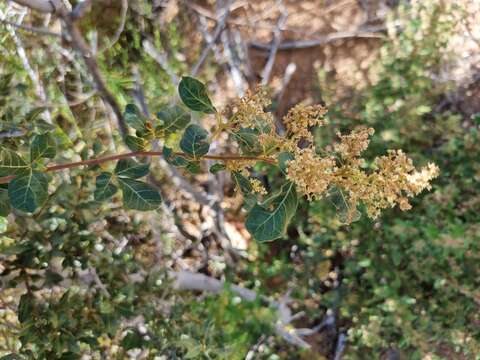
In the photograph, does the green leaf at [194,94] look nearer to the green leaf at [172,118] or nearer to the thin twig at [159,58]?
the green leaf at [172,118]

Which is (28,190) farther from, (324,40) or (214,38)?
(324,40)

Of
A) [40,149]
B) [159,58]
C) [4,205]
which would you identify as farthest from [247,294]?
[40,149]

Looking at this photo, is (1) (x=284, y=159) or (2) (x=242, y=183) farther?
(2) (x=242, y=183)

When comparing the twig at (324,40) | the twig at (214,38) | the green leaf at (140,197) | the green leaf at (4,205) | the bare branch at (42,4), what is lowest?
the twig at (324,40)

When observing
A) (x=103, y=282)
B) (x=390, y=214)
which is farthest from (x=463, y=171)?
(x=103, y=282)

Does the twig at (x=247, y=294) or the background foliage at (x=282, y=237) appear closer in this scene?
the background foliage at (x=282, y=237)

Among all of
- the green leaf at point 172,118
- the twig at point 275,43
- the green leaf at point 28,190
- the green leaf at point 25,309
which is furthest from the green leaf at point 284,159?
the twig at point 275,43

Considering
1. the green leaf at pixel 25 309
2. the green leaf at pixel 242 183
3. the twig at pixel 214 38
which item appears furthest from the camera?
the twig at pixel 214 38

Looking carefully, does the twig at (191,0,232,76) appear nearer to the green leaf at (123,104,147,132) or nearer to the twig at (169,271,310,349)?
the twig at (169,271,310,349)
